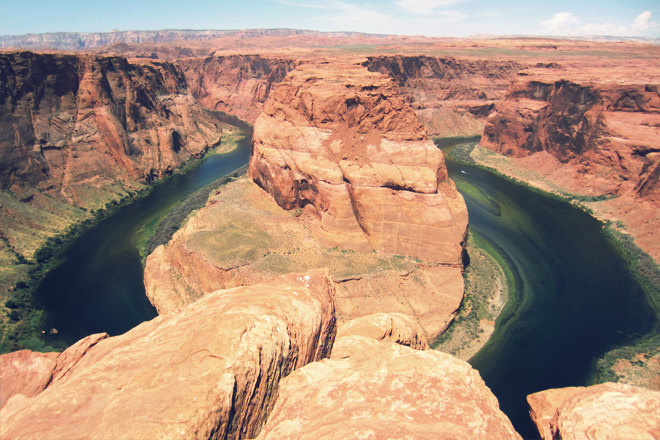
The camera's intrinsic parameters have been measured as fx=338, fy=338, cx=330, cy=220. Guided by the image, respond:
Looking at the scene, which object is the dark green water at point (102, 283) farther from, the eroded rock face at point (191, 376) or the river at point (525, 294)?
the eroded rock face at point (191, 376)

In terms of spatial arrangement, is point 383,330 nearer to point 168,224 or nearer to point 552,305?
point 552,305

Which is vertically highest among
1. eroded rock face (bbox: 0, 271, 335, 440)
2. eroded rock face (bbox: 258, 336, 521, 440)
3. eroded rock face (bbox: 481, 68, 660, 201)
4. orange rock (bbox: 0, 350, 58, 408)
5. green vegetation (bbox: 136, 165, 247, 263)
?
eroded rock face (bbox: 481, 68, 660, 201)

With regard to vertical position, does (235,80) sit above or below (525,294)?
above

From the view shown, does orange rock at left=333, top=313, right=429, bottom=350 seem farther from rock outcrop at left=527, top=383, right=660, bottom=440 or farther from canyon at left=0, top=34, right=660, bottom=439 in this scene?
rock outcrop at left=527, top=383, right=660, bottom=440

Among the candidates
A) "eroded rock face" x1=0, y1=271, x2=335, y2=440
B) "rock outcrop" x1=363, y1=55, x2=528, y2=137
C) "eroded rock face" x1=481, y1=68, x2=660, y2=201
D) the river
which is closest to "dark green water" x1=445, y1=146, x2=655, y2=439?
the river

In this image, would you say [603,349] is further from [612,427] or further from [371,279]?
[612,427]

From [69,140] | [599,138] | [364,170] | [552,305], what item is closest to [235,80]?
[69,140]
